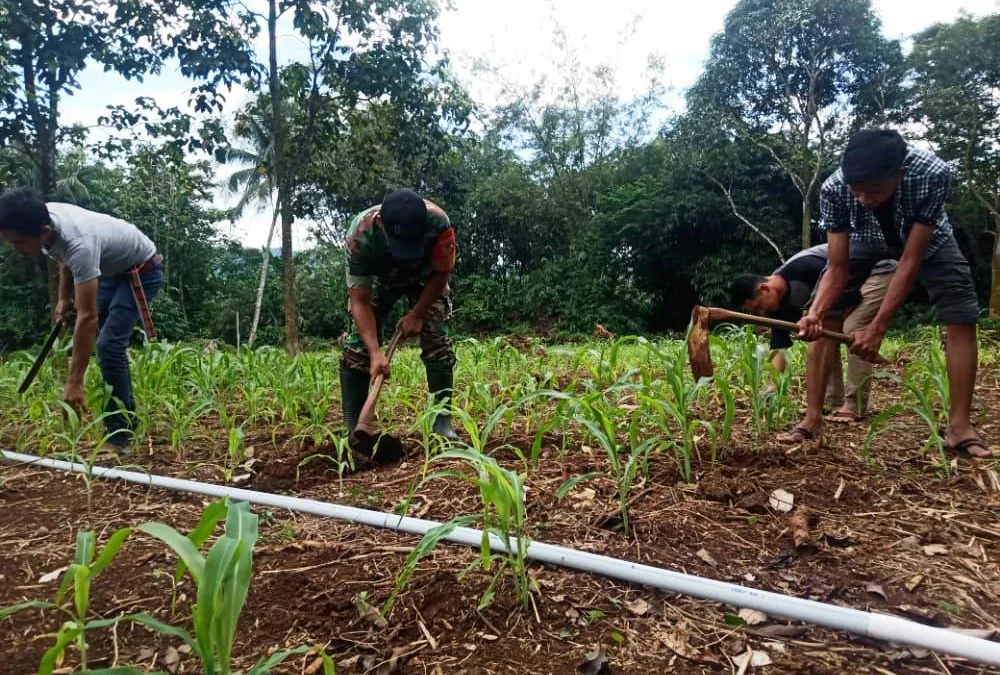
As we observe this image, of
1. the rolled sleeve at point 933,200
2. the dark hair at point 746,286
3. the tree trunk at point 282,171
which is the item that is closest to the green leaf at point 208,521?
the rolled sleeve at point 933,200

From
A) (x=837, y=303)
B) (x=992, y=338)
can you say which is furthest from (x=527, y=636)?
(x=992, y=338)

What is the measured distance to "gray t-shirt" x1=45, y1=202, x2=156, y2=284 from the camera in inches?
104

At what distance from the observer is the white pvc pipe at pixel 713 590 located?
1167 mm

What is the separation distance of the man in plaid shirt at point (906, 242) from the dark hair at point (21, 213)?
319 cm

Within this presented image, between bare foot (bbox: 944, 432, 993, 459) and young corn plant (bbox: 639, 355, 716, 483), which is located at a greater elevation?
young corn plant (bbox: 639, 355, 716, 483)

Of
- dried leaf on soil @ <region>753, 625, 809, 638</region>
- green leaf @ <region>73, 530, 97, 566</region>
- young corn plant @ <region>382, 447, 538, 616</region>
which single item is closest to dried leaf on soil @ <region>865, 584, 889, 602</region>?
dried leaf on soil @ <region>753, 625, 809, 638</region>

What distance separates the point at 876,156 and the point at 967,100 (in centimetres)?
1454

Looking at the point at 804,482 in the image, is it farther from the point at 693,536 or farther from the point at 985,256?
the point at 985,256

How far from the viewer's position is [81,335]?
2.71 m

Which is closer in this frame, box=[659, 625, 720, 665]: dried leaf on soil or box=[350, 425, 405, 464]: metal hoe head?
box=[659, 625, 720, 665]: dried leaf on soil

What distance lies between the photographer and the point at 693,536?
1.71 meters

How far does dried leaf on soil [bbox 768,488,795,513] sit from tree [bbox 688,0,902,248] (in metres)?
13.3

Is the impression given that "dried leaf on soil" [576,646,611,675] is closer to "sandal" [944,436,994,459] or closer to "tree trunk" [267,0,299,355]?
"sandal" [944,436,994,459]

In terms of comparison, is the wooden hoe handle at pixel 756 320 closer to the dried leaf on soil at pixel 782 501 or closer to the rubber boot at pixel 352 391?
the dried leaf on soil at pixel 782 501
